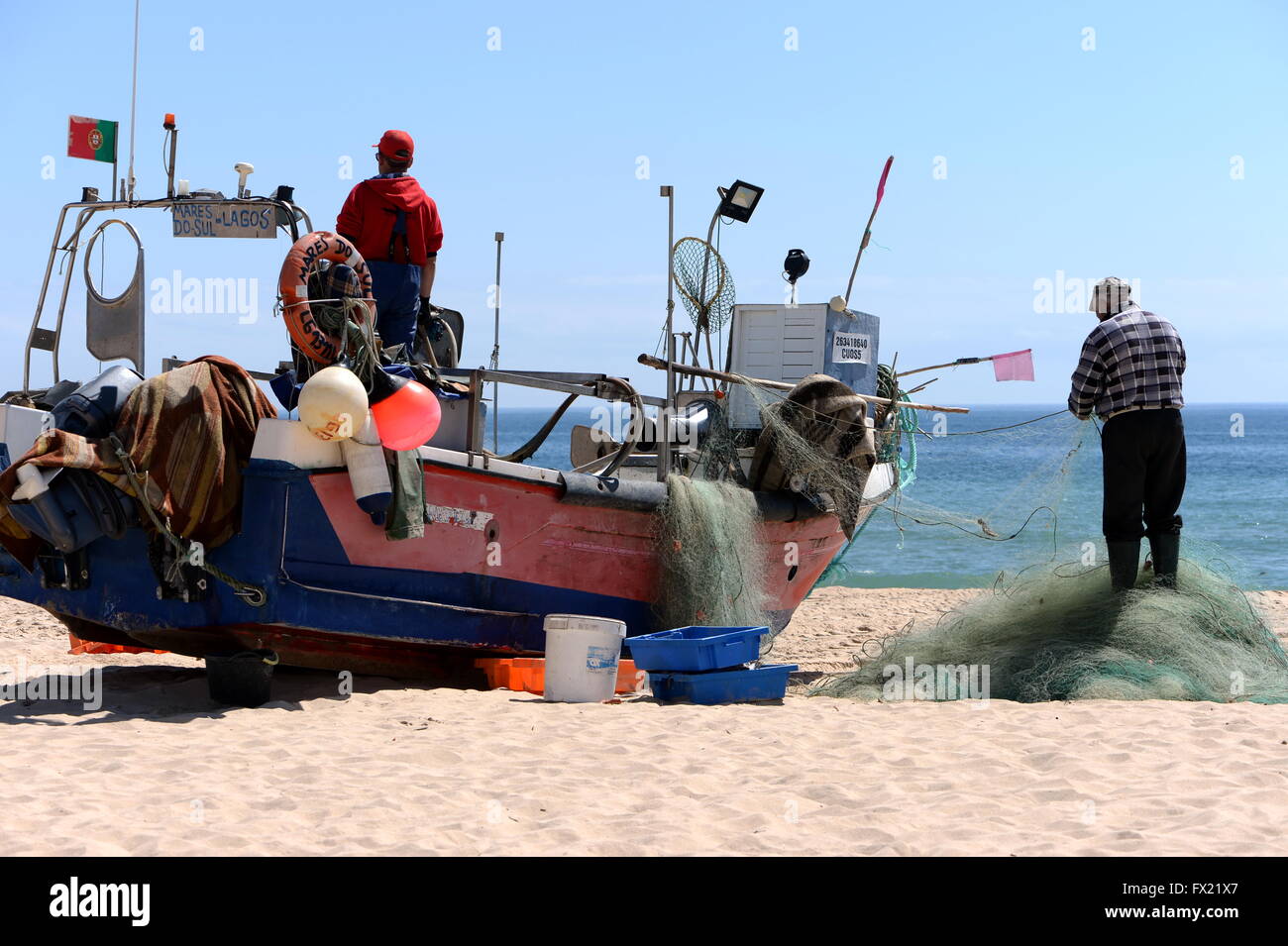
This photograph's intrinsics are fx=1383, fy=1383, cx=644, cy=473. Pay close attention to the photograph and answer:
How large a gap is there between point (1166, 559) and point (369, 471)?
4.34 metres

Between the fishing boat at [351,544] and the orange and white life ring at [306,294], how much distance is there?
5cm

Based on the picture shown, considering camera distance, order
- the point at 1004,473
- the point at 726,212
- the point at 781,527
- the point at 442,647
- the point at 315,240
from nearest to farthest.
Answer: the point at 315,240, the point at 442,647, the point at 781,527, the point at 726,212, the point at 1004,473

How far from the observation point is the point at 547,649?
286 inches

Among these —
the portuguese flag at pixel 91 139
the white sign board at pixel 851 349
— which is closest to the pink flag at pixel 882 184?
the white sign board at pixel 851 349

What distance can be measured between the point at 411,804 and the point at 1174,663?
4.17 metres

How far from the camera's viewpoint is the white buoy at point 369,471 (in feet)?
22.2

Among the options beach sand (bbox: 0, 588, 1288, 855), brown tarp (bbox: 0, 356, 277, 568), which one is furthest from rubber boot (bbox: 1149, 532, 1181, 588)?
brown tarp (bbox: 0, 356, 277, 568)

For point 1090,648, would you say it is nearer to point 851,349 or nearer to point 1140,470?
point 1140,470

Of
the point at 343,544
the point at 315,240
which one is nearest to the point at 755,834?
the point at 343,544

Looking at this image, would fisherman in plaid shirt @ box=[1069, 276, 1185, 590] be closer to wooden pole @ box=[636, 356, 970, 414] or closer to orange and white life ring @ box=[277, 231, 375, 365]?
wooden pole @ box=[636, 356, 970, 414]

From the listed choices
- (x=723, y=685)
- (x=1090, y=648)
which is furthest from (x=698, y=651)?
(x=1090, y=648)

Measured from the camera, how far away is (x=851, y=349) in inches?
386

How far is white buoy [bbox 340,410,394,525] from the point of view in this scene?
22.2 ft
